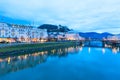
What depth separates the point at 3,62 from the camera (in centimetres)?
3312

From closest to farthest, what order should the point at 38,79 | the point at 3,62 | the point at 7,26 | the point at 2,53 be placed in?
the point at 38,79 → the point at 3,62 → the point at 2,53 → the point at 7,26

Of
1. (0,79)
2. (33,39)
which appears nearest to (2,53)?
(0,79)

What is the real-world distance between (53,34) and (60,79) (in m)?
112

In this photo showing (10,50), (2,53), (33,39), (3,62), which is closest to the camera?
(3,62)

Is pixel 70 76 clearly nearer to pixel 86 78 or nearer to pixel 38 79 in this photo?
pixel 86 78

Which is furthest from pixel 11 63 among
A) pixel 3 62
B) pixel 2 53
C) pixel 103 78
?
pixel 103 78

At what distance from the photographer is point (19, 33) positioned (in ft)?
302

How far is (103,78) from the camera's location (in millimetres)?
23656

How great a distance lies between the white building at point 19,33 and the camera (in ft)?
263

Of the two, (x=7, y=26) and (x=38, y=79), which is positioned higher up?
(x=7, y=26)

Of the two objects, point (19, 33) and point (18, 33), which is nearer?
point (18, 33)

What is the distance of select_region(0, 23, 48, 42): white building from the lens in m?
80.1

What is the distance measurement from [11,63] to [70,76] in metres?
12.8

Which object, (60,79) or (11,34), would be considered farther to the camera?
(11,34)
